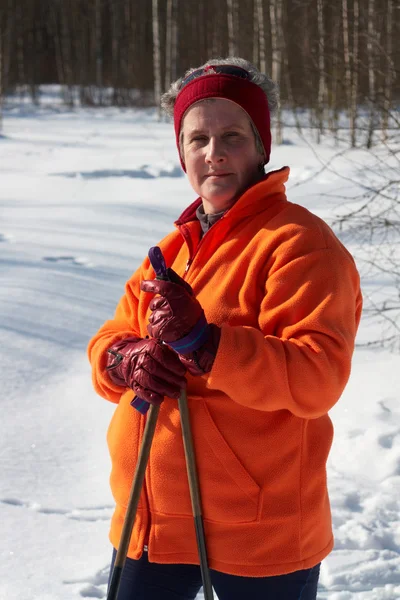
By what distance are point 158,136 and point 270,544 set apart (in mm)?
14902

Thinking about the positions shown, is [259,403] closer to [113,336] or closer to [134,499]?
[134,499]

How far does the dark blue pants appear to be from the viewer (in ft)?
4.90

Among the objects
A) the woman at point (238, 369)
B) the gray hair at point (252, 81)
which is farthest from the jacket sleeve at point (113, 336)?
the gray hair at point (252, 81)

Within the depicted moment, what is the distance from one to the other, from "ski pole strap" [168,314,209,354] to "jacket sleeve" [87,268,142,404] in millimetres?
340

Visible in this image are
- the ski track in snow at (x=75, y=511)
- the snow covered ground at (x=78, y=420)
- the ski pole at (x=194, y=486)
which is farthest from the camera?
the ski track in snow at (x=75, y=511)

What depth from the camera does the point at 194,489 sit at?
4.80 feet

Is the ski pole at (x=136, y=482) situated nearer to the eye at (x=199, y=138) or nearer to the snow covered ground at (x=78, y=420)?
the eye at (x=199, y=138)

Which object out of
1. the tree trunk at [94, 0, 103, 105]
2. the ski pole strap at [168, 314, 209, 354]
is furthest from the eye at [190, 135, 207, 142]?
the tree trunk at [94, 0, 103, 105]

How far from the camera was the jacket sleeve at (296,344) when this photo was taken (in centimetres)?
135

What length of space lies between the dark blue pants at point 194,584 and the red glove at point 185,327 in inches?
18.0

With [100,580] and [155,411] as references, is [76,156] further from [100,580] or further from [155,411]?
[155,411]

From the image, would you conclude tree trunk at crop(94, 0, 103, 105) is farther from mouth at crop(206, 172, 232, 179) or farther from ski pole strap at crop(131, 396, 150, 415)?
ski pole strap at crop(131, 396, 150, 415)

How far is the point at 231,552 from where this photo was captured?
4.88 feet

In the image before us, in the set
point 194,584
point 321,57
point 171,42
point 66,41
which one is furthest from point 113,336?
point 66,41
